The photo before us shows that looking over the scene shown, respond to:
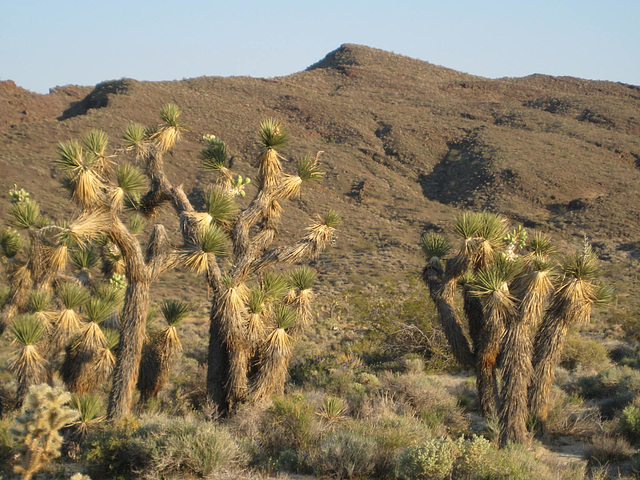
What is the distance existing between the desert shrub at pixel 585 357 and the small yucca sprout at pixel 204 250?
11245mm

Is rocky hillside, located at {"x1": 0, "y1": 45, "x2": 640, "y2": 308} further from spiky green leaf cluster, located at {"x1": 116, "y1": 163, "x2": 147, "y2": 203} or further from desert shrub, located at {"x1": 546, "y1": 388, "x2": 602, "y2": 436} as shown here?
spiky green leaf cluster, located at {"x1": 116, "y1": 163, "x2": 147, "y2": 203}

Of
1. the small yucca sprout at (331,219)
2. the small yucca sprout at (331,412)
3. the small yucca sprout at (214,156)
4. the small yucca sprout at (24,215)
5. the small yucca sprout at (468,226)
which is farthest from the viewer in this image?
the small yucca sprout at (24,215)

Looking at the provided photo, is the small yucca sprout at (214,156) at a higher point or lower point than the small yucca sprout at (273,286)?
higher

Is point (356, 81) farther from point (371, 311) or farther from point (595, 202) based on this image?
point (371, 311)

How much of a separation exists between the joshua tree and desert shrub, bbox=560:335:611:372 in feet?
23.2

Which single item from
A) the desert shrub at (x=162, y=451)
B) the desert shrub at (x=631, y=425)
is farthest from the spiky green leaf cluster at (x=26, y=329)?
the desert shrub at (x=631, y=425)

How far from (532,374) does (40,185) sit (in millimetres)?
32930

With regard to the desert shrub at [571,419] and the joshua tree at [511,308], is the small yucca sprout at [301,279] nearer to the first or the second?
the joshua tree at [511,308]

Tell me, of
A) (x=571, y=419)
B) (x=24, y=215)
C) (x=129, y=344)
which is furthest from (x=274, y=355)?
(x=571, y=419)

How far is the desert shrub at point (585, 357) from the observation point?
1673cm

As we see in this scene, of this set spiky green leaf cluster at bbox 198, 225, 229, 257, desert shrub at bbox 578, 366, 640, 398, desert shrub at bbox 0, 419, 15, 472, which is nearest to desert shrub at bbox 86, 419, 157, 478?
desert shrub at bbox 0, 419, 15, 472

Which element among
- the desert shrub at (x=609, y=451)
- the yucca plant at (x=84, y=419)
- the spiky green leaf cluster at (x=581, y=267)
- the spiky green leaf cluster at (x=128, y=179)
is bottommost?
the yucca plant at (x=84, y=419)

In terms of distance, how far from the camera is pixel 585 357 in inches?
671

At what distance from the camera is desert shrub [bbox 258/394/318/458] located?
7988mm
